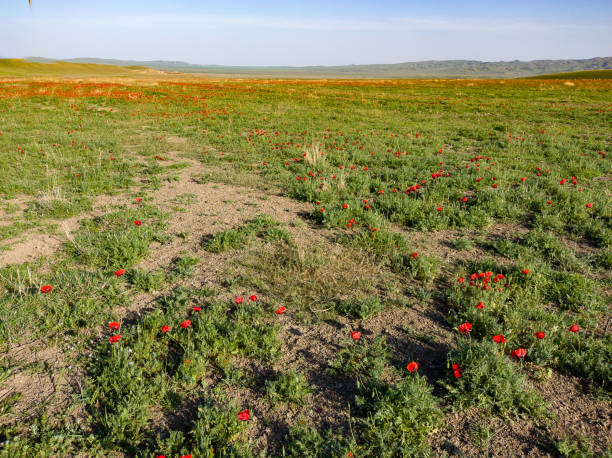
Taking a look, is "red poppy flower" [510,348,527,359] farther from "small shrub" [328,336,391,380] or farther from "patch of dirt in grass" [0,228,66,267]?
"patch of dirt in grass" [0,228,66,267]

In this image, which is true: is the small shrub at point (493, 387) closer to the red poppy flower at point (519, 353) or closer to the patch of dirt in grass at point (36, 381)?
the red poppy flower at point (519, 353)

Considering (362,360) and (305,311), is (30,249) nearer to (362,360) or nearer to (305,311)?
(305,311)

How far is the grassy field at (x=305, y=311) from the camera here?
2787 mm

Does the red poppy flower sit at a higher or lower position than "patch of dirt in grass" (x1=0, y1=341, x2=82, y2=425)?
higher

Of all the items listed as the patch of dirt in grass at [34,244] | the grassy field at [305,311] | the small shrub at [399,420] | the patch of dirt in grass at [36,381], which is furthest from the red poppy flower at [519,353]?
the patch of dirt in grass at [34,244]

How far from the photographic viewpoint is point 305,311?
4.14 meters

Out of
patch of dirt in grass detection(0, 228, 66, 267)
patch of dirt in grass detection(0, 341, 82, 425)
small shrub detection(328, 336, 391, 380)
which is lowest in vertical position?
patch of dirt in grass detection(0, 341, 82, 425)

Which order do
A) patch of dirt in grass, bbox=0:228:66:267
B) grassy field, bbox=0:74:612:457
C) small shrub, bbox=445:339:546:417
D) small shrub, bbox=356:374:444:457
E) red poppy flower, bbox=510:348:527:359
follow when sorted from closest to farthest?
small shrub, bbox=356:374:444:457 → grassy field, bbox=0:74:612:457 → small shrub, bbox=445:339:546:417 → red poppy flower, bbox=510:348:527:359 → patch of dirt in grass, bbox=0:228:66:267

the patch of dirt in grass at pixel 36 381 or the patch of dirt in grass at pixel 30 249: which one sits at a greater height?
the patch of dirt in grass at pixel 30 249

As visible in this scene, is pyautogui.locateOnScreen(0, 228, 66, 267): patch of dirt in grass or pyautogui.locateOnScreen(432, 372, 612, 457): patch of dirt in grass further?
pyautogui.locateOnScreen(0, 228, 66, 267): patch of dirt in grass

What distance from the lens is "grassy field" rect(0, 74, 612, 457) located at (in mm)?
2787

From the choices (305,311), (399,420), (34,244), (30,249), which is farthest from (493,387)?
(34,244)

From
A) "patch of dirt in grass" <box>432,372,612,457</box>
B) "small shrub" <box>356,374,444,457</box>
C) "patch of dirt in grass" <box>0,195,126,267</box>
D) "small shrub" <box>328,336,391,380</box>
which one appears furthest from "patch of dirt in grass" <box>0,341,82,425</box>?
"patch of dirt in grass" <box>432,372,612,457</box>

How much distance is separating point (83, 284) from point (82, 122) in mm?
15273
